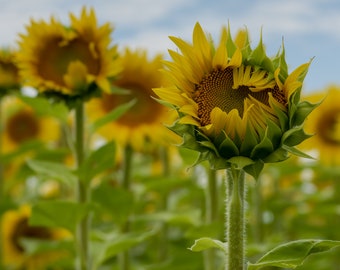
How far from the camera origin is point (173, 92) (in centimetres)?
119

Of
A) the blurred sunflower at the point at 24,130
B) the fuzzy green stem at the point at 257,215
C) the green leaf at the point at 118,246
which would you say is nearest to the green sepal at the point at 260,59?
the green leaf at the point at 118,246

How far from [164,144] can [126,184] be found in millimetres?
335

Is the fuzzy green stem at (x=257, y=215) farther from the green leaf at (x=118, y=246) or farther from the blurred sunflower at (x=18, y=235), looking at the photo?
the green leaf at (x=118, y=246)

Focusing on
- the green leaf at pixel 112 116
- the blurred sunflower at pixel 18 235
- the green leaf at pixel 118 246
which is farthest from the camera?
the blurred sunflower at pixel 18 235

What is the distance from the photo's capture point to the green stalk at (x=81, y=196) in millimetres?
1982

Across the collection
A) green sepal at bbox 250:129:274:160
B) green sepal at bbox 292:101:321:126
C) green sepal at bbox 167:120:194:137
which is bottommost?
green sepal at bbox 250:129:274:160

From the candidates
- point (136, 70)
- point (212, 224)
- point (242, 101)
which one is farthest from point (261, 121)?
point (136, 70)

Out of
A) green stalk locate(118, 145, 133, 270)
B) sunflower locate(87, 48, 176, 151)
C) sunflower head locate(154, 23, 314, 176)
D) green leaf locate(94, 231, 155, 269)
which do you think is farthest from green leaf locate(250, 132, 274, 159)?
sunflower locate(87, 48, 176, 151)

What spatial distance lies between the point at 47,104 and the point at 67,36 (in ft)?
0.85

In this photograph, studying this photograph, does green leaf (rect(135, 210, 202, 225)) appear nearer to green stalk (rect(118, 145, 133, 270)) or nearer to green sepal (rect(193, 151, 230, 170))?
green stalk (rect(118, 145, 133, 270))

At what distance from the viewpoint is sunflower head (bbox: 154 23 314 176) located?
116 cm

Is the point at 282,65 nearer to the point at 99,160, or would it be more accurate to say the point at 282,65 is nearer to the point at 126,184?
→ the point at 99,160

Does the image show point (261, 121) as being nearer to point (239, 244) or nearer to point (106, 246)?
point (239, 244)

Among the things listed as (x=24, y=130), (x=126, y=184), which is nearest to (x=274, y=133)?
(x=126, y=184)
